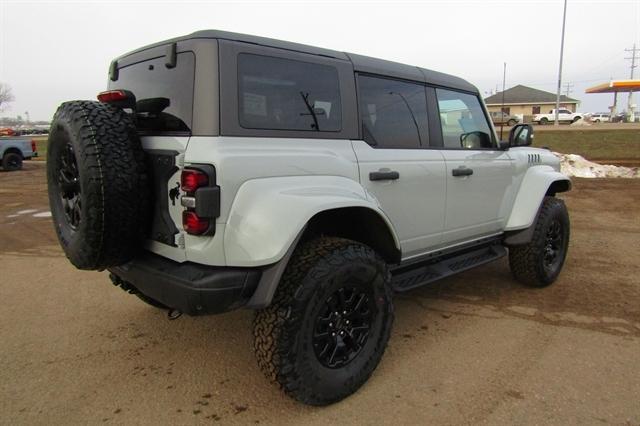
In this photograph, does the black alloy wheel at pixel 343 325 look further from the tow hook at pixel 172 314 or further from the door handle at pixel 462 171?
the door handle at pixel 462 171

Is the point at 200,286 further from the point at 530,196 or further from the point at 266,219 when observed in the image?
the point at 530,196

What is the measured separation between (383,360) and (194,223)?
1.63 m

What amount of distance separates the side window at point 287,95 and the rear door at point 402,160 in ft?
0.85

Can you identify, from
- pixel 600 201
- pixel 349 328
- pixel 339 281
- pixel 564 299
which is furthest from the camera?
pixel 600 201

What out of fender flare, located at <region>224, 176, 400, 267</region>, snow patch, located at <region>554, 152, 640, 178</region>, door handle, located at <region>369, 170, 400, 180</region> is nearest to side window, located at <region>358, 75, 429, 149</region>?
door handle, located at <region>369, 170, 400, 180</region>

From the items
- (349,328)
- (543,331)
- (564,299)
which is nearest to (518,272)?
(564,299)

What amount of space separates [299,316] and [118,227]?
1023 mm

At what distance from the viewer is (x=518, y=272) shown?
14.7 ft

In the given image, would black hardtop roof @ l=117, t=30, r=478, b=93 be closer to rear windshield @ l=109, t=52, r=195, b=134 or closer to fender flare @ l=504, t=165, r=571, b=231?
rear windshield @ l=109, t=52, r=195, b=134

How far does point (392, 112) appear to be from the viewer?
10.9 feet

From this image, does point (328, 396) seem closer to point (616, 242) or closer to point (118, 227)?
point (118, 227)

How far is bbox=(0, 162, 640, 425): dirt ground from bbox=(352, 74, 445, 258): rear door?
2.78 ft

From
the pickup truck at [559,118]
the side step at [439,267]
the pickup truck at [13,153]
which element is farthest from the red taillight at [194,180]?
the pickup truck at [559,118]

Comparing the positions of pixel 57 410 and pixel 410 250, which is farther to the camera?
pixel 410 250
